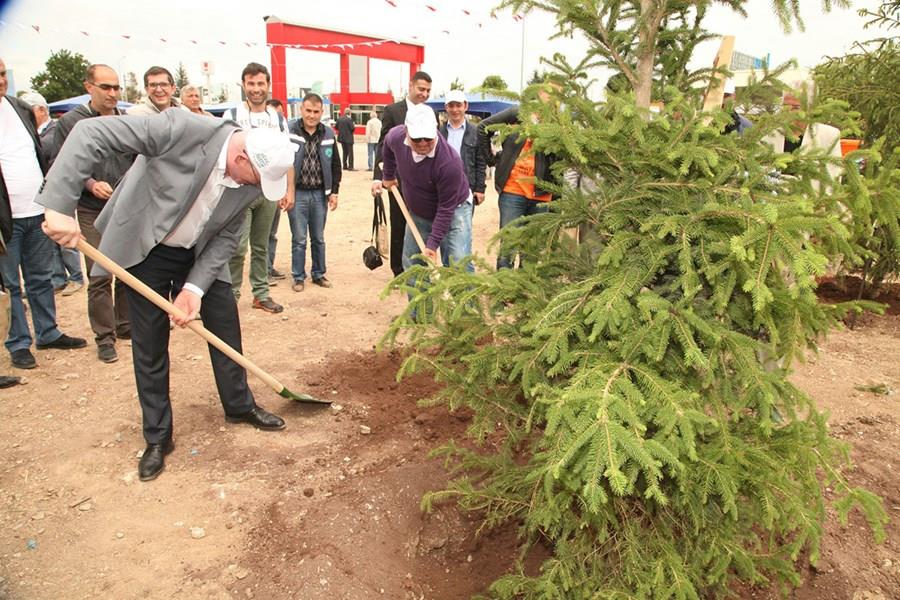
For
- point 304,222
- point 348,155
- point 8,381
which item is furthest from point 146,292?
point 348,155

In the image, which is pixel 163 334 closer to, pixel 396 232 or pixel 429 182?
pixel 429 182

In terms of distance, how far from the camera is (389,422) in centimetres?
392

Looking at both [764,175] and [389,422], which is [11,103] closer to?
[389,422]

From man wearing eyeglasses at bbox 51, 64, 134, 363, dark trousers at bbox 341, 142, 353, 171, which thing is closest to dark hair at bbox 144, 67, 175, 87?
man wearing eyeglasses at bbox 51, 64, 134, 363

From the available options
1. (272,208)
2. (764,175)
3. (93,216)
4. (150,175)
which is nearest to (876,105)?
(764,175)

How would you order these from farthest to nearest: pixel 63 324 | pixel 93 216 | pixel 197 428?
pixel 63 324
pixel 93 216
pixel 197 428

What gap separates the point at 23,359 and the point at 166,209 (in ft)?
8.20

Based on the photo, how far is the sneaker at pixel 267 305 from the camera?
19.1 feet

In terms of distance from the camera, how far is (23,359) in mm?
Answer: 4570

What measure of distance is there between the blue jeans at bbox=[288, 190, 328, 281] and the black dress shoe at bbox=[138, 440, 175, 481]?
3.15 m

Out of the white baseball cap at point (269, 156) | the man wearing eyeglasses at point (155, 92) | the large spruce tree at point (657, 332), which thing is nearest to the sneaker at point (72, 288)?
the man wearing eyeglasses at point (155, 92)

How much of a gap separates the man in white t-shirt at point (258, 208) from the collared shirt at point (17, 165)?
1.50m

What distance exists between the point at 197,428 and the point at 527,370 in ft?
8.35

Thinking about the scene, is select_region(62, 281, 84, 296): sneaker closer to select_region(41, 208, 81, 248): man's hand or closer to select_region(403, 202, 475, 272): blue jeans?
select_region(403, 202, 475, 272): blue jeans
